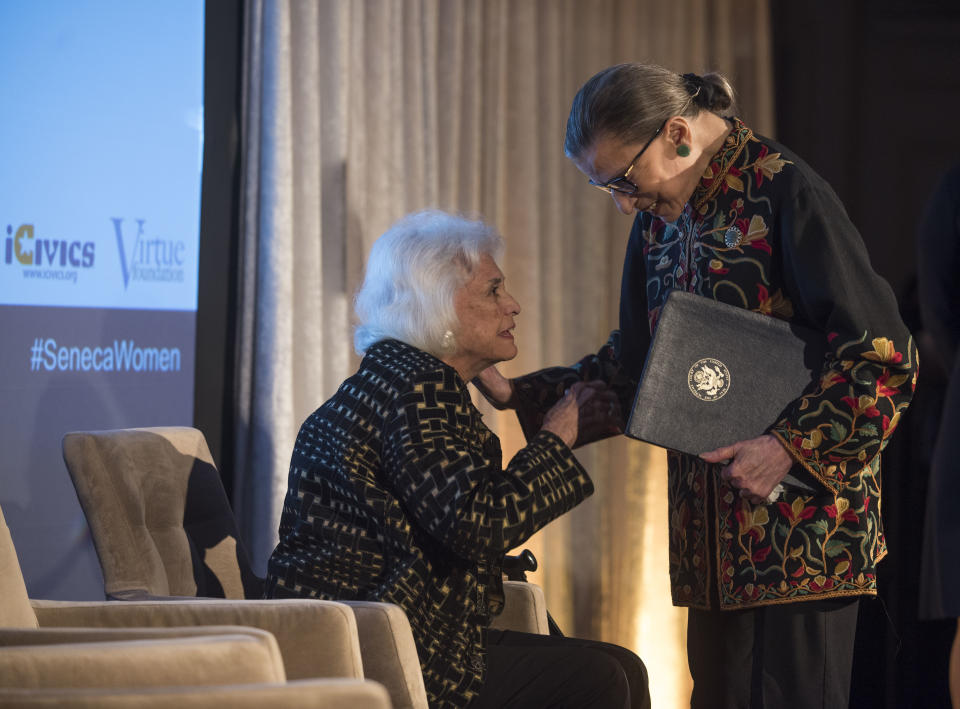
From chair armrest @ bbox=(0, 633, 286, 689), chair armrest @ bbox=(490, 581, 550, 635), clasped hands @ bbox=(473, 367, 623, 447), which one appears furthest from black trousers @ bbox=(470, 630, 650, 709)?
chair armrest @ bbox=(0, 633, 286, 689)

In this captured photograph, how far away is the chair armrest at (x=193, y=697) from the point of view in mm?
1193

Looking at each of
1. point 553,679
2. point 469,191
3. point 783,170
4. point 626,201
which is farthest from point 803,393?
point 469,191

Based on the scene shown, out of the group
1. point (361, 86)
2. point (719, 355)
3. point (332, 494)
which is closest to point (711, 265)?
point (719, 355)

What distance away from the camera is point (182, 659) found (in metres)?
1.35

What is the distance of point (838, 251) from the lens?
169cm

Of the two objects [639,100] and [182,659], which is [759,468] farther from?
[182,659]

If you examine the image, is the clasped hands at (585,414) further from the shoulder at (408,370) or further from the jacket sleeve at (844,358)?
the jacket sleeve at (844,358)

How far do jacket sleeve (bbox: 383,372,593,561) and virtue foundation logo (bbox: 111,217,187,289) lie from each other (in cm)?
150

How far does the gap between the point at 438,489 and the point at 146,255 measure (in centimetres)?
165

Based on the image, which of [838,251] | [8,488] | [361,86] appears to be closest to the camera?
[838,251]

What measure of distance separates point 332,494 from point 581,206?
2.09 meters

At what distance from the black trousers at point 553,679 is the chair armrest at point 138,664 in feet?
2.16

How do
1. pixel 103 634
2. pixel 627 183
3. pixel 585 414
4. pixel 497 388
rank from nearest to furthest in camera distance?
1. pixel 103 634
2. pixel 627 183
3. pixel 585 414
4. pixel 497 388

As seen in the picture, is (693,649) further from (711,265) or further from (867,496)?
(711,265)
